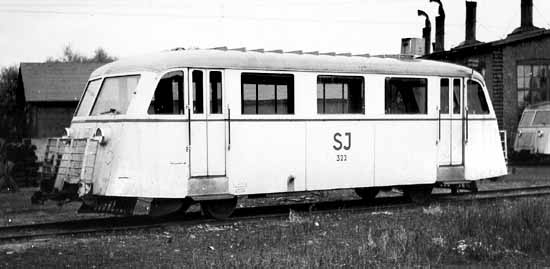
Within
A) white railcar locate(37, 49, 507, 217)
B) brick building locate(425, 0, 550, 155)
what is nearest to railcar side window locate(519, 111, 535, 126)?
brick building locate(425, 0, 550, 155)

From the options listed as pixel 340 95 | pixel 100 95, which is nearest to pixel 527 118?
pixel 340 95

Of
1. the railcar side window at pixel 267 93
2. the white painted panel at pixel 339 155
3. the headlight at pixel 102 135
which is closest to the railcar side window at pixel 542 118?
the white painted panel at pixel 339 155

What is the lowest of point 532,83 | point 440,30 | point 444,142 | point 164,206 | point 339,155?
point 164,206

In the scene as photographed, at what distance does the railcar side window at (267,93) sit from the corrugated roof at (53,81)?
22234 mm

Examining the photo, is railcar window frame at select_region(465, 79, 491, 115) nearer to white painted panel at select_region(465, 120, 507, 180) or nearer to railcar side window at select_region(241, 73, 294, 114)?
white painted panel at select_region(465, 120, 507, 180)

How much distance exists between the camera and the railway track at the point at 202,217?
33.9 ft

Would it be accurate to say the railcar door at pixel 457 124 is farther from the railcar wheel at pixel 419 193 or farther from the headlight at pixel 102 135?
the headlight at pixel 102 135

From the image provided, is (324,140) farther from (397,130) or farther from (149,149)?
(149,149)

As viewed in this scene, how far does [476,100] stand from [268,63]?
185 inches

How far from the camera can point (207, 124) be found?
1108cm

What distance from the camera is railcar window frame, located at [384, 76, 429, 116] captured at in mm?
12992

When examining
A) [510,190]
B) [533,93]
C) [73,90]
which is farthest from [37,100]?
[510,190]

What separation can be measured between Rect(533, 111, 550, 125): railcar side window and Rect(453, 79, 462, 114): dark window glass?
1337 cm

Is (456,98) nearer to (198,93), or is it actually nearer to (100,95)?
(198,93)
